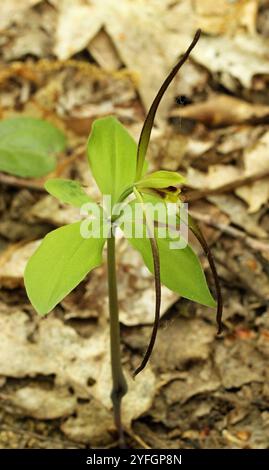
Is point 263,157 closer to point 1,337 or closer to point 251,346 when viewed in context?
point 251,346

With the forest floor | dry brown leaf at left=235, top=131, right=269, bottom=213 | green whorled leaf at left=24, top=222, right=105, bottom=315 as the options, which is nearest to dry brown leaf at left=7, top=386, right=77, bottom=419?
the forest floor

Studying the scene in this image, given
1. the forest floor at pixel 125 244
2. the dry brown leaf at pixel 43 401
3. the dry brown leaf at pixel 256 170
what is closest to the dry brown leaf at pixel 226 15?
the forest floor at pixel 125 244

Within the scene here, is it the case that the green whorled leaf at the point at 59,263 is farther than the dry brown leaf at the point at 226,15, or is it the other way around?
the dry brown leaf at the point at 226,15
